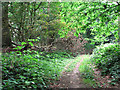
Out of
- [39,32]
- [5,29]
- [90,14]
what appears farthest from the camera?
[39,32]

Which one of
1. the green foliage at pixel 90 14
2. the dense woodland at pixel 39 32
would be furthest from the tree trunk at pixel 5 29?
the green foliage at pixel 90 14

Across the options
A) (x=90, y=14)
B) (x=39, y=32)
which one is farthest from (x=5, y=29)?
(x=90, y=14)

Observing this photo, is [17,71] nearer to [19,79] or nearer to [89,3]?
[19,79]

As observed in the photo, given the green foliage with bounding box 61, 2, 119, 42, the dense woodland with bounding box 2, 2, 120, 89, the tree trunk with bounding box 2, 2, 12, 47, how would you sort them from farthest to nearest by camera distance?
1. the tree trunk with bounding box 2, 2, 12, 47
2. the green foliage with bounding box 61, 2, 119, 42
3. the dense woodland with bounding box 2, 2, 120, 89

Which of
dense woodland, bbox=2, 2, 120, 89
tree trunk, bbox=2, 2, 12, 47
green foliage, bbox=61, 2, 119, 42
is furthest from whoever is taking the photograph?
tree trunk, bbox=2, 2, 12, 47

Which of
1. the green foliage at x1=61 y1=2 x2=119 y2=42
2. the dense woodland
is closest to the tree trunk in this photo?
the dense woodland

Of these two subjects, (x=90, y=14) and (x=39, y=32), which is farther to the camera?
(x=39, y=32)

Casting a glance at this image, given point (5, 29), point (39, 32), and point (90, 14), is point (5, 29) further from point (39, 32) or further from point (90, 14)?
point (90, 14)

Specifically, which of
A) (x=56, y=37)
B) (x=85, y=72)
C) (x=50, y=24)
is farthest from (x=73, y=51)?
(x=85, y=72)

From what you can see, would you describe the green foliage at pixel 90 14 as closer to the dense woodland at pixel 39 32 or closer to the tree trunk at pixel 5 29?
the dense woodland at pixel 39 32

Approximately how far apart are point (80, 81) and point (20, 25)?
14.7 ft

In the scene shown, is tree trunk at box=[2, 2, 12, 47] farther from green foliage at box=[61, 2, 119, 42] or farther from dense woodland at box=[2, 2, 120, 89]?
green foliage at box=[61, 2, 119, 42]

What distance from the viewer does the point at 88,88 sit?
3.88 metres

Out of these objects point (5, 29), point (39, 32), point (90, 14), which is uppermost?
point (90, 14)
